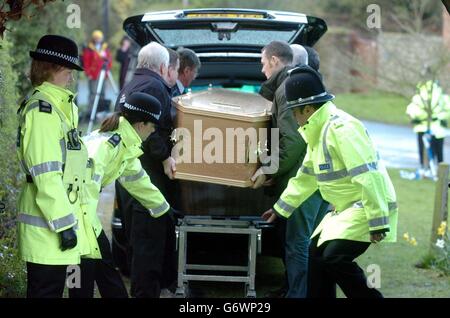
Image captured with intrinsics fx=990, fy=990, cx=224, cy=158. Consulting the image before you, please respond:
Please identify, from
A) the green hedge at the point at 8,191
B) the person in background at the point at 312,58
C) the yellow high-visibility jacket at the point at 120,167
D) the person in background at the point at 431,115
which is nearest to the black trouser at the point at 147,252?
the yellow high-visibility jacket at the point at 120,167

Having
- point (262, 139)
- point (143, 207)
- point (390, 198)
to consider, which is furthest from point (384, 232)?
point (143, 207)

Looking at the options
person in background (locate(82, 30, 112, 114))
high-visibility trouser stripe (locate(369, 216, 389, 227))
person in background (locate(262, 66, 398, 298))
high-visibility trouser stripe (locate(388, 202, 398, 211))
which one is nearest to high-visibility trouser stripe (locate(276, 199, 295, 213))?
person in background (locate(262, 66, 398, 298))

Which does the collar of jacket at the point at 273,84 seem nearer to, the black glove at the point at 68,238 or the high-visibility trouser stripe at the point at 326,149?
the high-visibility trouser stripe at the point at 326,149

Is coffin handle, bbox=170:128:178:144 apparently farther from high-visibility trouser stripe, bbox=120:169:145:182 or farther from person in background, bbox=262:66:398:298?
person in background, bbox=262:66:398:298

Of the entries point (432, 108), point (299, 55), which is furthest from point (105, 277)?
point (432, 108)

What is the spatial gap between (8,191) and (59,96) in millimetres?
2169

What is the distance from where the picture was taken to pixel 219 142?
23.4 ft

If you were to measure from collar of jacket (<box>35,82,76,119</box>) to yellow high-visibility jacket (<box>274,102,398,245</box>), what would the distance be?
1544 mm

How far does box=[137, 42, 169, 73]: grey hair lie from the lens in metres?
7.70

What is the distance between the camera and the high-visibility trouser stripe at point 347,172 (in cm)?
589

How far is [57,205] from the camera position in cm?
531

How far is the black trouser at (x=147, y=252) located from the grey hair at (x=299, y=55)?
169cm
